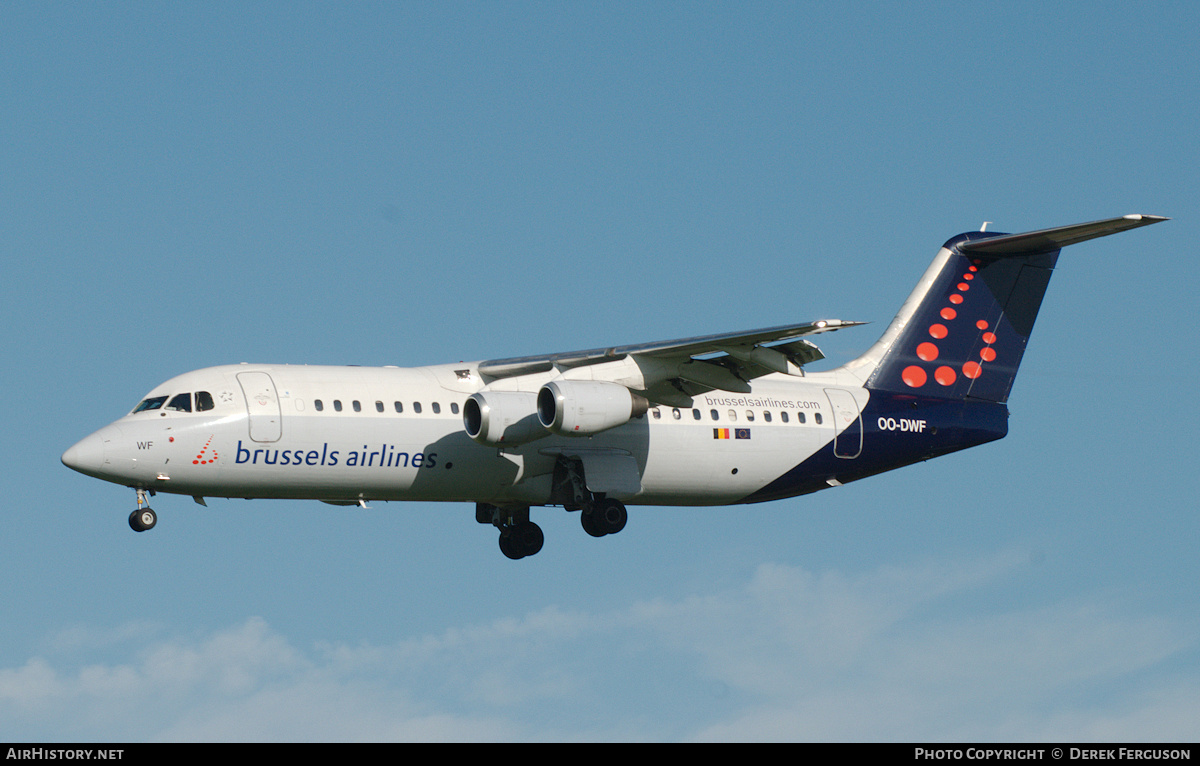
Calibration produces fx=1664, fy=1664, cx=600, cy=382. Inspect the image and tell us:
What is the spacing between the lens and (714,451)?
83.0 ft

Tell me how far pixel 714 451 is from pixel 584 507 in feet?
7.52

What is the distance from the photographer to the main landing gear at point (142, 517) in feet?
73.0

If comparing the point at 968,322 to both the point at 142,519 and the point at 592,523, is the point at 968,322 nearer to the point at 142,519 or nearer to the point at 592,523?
the point at 592,523

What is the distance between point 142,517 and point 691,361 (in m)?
7.85

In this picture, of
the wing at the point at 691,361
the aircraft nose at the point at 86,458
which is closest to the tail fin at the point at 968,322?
the wing at the point at 691,361

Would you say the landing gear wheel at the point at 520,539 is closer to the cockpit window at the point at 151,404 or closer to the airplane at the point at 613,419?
the airplane at the point at 613,419

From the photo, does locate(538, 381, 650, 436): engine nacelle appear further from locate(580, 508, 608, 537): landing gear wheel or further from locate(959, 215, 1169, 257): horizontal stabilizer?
locate(959, 215, 1169, 257): horizontal stabilizer

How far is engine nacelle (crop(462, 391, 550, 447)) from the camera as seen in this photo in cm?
2292

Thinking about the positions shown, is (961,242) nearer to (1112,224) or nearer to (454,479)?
(1112,224)

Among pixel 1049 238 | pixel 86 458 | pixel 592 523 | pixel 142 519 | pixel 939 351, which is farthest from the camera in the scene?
pixel 939 351

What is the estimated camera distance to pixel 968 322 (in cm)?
2770

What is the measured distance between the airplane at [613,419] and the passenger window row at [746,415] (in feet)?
0.08

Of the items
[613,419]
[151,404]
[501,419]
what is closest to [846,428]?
[613,419]

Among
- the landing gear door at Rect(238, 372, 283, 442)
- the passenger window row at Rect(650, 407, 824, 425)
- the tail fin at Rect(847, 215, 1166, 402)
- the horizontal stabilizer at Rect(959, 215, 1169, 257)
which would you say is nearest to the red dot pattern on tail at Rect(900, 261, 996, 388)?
the tail fin at Rect(847, 215, 1166, 402)
